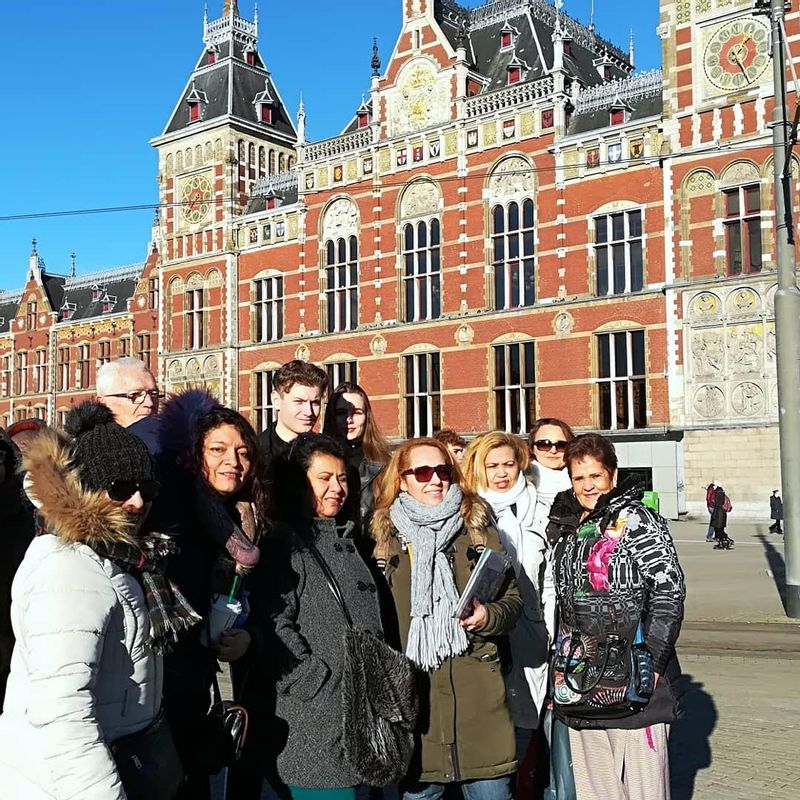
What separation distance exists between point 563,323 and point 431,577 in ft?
60.7

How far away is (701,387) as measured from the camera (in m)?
19.3

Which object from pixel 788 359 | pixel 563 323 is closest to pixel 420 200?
pixel 563 323

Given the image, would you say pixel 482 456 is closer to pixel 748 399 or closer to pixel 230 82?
pixel 748 399

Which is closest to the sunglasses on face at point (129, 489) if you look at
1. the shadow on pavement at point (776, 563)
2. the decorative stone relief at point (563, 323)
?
the shadow on pavement at point (776, 563)

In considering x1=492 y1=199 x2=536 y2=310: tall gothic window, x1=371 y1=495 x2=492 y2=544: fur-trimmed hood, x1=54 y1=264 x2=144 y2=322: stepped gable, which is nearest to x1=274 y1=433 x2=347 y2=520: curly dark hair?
x1=371 y1=495 x2=492 y2=544: fur-trimmed hood

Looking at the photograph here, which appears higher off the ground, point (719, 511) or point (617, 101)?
point (617, 101)

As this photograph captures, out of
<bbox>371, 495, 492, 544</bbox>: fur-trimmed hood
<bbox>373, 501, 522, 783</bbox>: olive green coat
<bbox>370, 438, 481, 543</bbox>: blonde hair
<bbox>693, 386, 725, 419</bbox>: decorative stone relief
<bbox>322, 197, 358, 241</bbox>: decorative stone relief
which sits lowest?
<bbox>373, 501, 522, 783</bbox>: olive green coat

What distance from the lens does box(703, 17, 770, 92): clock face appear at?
18719 mm

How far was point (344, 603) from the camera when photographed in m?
3.06

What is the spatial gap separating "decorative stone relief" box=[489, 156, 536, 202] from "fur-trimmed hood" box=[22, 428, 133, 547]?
20.7 metres

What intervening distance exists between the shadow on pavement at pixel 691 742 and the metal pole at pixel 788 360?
10.4 feet

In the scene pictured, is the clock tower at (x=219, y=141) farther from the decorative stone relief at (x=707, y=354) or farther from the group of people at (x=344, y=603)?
the group of people at (x=344, y=603)

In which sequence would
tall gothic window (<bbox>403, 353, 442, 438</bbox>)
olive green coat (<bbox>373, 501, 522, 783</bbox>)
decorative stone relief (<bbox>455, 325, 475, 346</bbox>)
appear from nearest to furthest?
olive green coat (<bbox>373, 501, 522, 783</bbox>)
decorative stone relief (<bbox>455, 325, 475, 346</bbox>)
tall gothic window (<bbox>403, 353, 442, 438</bbox>)

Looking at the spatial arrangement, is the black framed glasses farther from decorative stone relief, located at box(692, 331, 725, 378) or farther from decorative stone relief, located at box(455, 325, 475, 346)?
decorative stone relief, located at box(455, 325, 475, 346)
